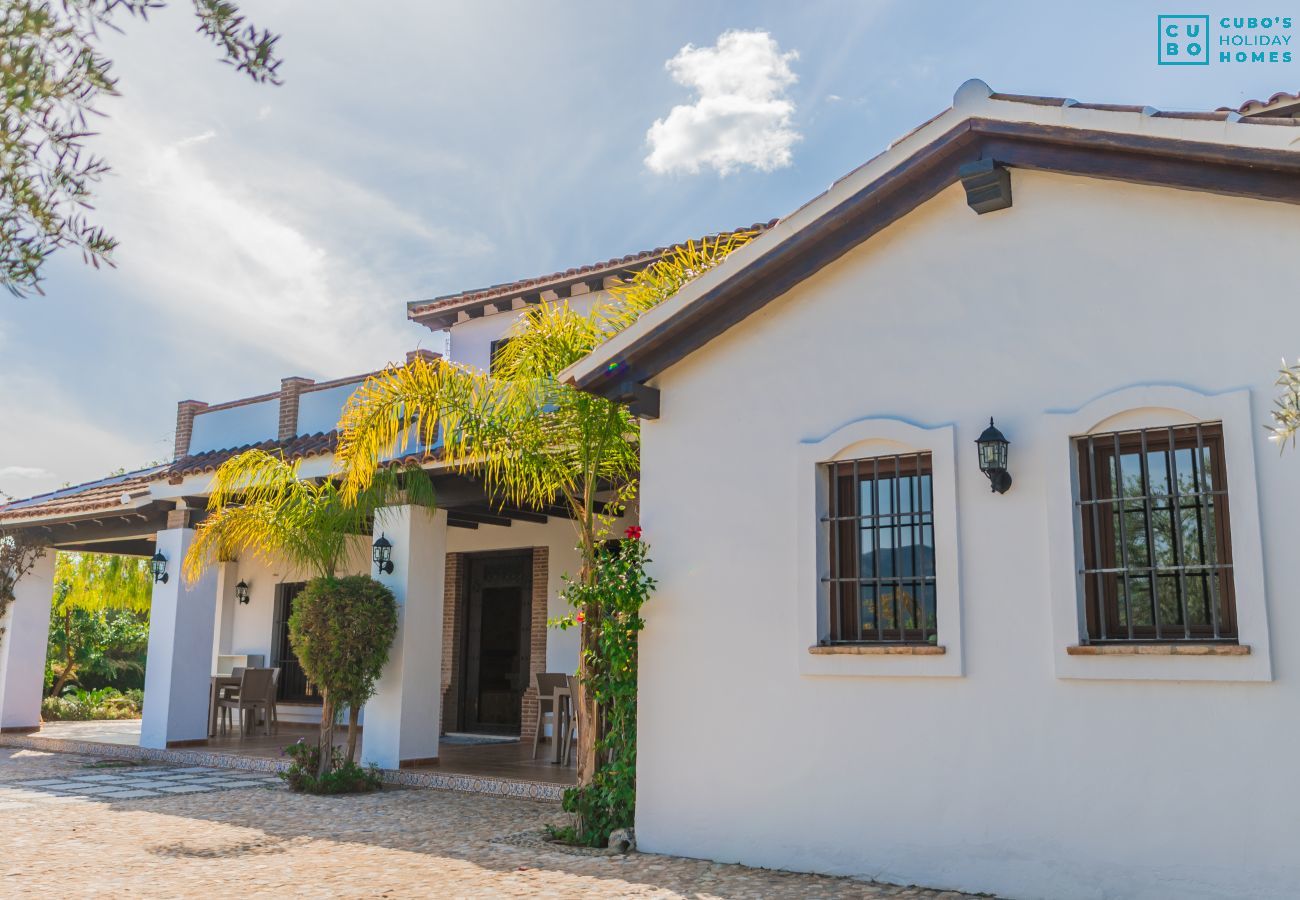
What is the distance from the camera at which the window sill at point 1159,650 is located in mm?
5715

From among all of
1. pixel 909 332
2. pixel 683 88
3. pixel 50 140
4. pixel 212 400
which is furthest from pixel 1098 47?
pixel 212 400

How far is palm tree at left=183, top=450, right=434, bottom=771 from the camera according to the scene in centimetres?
1082

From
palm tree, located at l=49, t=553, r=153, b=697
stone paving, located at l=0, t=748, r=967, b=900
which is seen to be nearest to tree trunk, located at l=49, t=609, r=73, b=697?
palm tree, located at l=49, t=553, r=153, b=697

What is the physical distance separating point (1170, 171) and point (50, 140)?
223 inches

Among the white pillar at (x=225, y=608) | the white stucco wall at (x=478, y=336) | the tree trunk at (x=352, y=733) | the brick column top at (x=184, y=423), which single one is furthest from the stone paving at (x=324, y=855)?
the white pillar at (x=225, y=608)

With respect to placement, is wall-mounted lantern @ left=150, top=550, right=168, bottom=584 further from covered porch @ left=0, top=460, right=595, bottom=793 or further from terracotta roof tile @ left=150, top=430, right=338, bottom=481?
terracotta roof tile @ left=150, top=430, right=338, bottom=481

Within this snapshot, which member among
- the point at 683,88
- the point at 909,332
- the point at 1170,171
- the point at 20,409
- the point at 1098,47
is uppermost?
the point at 683,88

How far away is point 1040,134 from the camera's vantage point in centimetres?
657

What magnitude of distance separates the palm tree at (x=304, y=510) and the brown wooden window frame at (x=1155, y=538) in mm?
6788

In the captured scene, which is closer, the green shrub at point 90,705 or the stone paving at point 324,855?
the stone paving at point 324,855

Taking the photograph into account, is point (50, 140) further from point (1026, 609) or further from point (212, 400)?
point (212, 400)

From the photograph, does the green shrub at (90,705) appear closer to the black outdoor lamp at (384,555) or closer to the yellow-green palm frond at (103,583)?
the yellow-green palm frond at (103,583)

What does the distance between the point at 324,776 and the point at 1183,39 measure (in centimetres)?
980

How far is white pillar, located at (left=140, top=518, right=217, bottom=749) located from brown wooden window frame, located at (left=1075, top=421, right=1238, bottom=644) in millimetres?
11162
